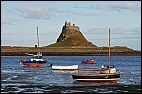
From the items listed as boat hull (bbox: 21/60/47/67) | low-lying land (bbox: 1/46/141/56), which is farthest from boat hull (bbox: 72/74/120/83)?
low-lying land (bbox: 1/46/141/56)

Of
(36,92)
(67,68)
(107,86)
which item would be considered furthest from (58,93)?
(67,68)

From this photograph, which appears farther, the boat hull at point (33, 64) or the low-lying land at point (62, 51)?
the low-lying land at point (62, 51)

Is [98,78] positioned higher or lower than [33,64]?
lower

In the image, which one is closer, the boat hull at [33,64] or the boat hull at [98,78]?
the boat hull at [98,78]

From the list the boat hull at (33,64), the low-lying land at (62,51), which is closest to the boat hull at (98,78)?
the boat hull at (33,64)

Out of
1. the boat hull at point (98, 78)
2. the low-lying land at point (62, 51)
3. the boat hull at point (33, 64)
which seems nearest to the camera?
the boat hull at point (98, 78)

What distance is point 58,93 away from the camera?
109 feet

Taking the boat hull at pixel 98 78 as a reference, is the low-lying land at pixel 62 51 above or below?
above

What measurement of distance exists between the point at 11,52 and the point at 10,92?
149 metres

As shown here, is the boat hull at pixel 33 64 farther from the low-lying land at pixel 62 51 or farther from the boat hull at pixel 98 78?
the low-lying land at pixel 62 51

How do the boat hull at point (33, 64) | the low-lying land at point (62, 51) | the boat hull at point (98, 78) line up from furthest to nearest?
the low-lying land at point (62, 51), the boat hull at point (33, 64), the boat hull at point (98, 78)

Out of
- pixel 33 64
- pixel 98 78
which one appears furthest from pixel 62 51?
pixel 98 78

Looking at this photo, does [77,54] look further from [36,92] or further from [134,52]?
[36,92]

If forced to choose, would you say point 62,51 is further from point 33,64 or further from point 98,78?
point 98,78
